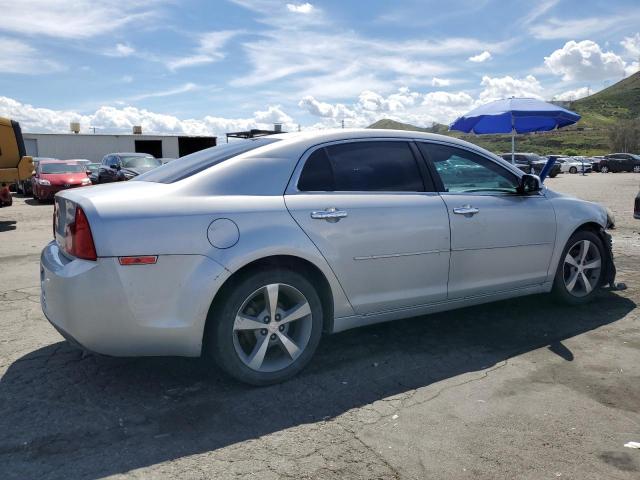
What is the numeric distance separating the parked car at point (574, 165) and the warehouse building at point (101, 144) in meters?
28.0

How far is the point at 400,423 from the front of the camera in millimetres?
3023

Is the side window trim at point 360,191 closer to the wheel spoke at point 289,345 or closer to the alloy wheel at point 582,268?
the wheel spoke at point 289,345

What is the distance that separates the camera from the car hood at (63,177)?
1791cm

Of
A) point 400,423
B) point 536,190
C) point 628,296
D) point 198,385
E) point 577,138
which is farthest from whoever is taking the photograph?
point 577,138

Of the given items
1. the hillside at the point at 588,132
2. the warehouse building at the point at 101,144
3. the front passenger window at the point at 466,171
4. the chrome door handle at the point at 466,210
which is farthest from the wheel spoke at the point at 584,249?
the hillside at the point at 588,132

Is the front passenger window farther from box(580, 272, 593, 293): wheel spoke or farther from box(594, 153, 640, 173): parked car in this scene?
box(594, 153, 640, 173): parked car

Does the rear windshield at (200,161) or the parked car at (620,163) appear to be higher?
the rear windshield at (200,161)

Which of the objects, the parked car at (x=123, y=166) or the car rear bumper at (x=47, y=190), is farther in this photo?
the car rear bumper at (x=47, y=190)

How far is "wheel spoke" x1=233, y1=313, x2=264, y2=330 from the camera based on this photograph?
3.32 meters

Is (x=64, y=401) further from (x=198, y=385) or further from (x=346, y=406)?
(x=346, y=406)

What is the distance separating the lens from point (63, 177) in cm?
1811

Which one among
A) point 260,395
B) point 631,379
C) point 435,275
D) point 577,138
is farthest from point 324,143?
point 577,138

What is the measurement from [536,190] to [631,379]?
5.52ft

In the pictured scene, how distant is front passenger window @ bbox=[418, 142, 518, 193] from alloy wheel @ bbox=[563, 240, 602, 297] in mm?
988
